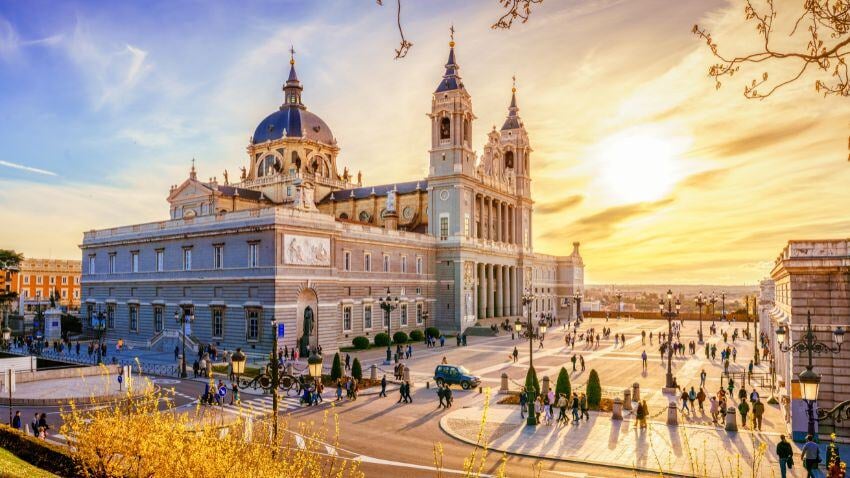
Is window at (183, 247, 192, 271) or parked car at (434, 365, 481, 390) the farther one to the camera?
window at (183, 247, 192, 271)

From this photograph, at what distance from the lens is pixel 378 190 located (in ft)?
281

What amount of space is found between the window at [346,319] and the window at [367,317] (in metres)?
2.37

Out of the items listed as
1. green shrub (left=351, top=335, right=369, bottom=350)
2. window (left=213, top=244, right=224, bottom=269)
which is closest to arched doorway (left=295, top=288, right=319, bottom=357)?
green shrub (left=351, top=335, right=369, bottom=350)

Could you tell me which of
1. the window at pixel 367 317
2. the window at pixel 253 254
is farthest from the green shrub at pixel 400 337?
the window at pixel 253 254

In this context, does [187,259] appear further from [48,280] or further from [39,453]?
[48,280]

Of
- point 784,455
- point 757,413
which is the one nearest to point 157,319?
point 757,413

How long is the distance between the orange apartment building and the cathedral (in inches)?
1632

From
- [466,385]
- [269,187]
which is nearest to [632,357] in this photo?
[466,385]

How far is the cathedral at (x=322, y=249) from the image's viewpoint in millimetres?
49812

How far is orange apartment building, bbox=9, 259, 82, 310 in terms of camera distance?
344 ft

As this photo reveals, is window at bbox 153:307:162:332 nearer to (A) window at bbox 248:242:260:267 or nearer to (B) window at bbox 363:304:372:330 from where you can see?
(A) window at bbox 248:242:260:267

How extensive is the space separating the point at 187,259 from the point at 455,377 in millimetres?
29064

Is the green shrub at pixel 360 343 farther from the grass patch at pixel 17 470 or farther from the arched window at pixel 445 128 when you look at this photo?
the grass patch at pixel 17 470

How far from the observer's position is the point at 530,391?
87.7ft
